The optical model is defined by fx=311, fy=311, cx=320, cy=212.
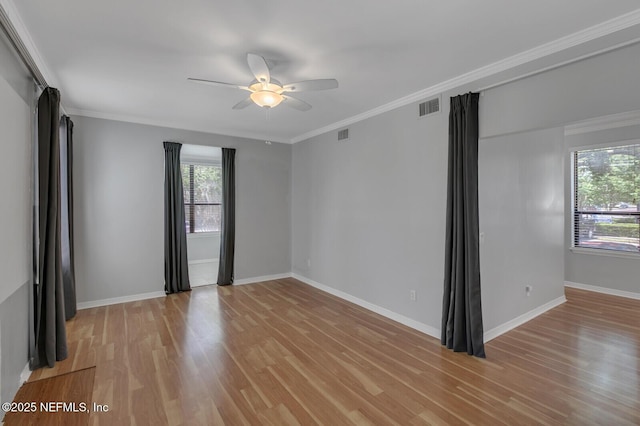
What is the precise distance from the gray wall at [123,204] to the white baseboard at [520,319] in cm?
409

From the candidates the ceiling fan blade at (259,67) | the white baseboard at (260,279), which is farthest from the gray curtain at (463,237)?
the white baseboard at (260,279)

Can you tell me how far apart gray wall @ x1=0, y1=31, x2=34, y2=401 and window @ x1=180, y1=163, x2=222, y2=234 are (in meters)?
4.56

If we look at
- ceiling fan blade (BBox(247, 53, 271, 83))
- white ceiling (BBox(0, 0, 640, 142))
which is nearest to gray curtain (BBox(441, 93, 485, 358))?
white ceiling (BBox(0, 0, 640, 142))

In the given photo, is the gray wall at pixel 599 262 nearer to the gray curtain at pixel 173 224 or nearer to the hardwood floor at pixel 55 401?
the gray curtain at pixel 173 224

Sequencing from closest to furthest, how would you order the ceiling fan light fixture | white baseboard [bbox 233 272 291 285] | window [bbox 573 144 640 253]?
the ceiling fan light fixture → window [bbox 573 144 640 253] → white baseboard [bbox 233 272 291 285]

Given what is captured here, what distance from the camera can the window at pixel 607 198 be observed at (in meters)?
4.99

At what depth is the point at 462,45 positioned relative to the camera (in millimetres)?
2555

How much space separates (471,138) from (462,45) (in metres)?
0.87

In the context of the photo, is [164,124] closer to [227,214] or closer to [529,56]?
[227,214]

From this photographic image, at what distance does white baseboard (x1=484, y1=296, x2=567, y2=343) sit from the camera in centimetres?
347

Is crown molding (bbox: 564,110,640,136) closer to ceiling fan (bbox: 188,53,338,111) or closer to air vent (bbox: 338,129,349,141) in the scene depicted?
air vent (bbox: 338,129,349,141)

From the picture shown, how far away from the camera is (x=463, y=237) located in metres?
3.09

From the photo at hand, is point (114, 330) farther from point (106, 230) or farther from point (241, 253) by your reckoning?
point (241, 253)

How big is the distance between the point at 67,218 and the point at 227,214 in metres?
2.25
